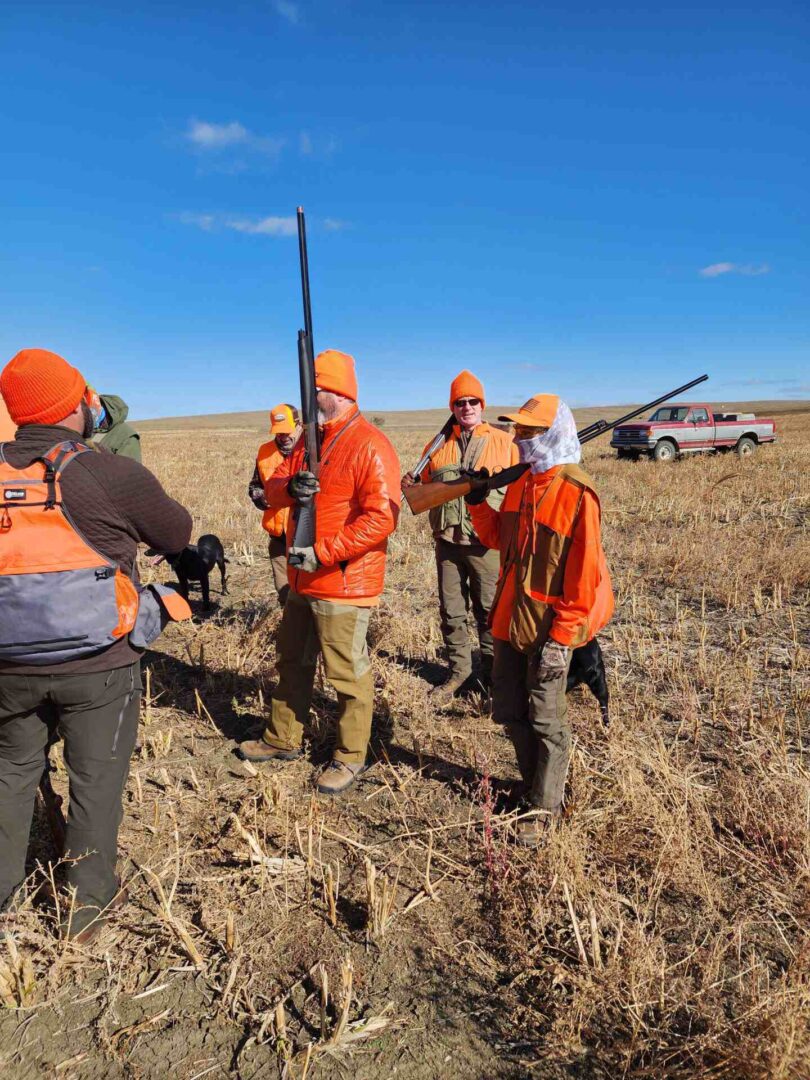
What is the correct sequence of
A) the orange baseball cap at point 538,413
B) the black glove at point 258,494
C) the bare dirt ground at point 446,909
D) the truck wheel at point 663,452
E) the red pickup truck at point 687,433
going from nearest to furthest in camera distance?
the bare dirt ground at point 446,909 < the orange baseball cap at point 538,413 < the black glove at point 258,494 < the truck wheel at point 663,452 < the red pickup truck at point 687,433

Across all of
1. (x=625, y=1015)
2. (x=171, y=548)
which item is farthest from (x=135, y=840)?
(x=625, y=1015)

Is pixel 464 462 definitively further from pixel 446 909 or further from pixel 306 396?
pixel 446 909

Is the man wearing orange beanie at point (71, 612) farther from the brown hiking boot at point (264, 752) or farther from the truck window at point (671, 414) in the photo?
the truck window at point (671, 414)

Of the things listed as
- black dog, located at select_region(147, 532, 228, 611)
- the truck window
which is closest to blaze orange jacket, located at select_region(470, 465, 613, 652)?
black dog, located at select_region(147, 532, 228, 611)

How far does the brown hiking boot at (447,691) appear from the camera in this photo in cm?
486

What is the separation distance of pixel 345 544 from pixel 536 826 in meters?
1.69

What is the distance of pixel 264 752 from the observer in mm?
3992

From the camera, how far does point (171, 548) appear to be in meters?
2.58

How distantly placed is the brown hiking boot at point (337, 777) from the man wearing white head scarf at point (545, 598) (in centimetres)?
96

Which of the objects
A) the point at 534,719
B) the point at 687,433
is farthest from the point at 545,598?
the point at 687,433

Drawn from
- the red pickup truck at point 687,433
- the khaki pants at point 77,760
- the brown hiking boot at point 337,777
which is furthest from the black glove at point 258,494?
the red pickup truck at point 687,433

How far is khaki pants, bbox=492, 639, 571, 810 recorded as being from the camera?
309 centimetres

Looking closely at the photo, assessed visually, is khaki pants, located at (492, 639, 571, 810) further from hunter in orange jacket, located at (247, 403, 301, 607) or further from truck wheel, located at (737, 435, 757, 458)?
truck wheel, located at (737, 435, 757, 458)

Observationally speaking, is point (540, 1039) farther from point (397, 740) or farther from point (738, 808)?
point (397, 740)
